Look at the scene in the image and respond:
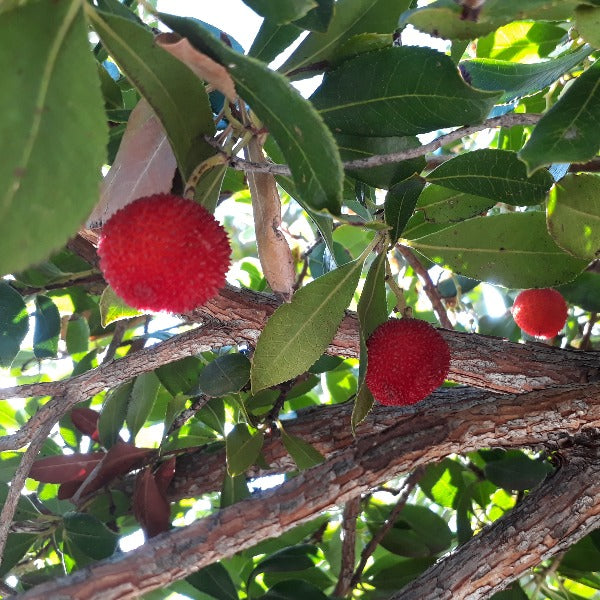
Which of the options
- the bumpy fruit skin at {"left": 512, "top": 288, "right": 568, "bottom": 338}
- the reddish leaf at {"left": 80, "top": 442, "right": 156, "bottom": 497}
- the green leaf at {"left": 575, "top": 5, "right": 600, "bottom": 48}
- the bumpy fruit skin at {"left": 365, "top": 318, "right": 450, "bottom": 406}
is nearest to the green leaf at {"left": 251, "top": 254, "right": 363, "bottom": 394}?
the bumpy fruit skin at {"left": 365, "top": 318, "right": 450, "bottom": 406}

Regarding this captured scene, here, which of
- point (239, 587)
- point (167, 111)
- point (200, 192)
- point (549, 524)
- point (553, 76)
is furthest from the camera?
point (239, 587)

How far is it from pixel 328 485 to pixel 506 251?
0.54 metres

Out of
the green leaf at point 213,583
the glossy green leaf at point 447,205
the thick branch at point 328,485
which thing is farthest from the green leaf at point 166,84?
the green leaf at point 213,583

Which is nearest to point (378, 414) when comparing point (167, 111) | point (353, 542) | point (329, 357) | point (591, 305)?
point (329, 357)

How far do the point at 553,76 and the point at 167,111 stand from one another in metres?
0.72

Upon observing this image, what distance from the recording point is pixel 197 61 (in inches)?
32.4

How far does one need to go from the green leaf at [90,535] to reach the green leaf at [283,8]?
124 centimetres

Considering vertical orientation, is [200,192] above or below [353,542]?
above

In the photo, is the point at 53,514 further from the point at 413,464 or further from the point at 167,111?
the point at 167,111

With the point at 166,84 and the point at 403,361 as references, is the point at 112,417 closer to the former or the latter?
the point at 403,361

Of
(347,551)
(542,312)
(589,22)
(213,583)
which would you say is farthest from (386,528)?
(589,22)

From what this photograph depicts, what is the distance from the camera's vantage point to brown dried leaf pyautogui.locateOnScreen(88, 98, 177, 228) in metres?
1.05

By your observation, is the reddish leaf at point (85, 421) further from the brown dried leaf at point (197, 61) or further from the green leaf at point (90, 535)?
the brown dried leaf at point (197, 61)

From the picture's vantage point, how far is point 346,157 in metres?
1.19
